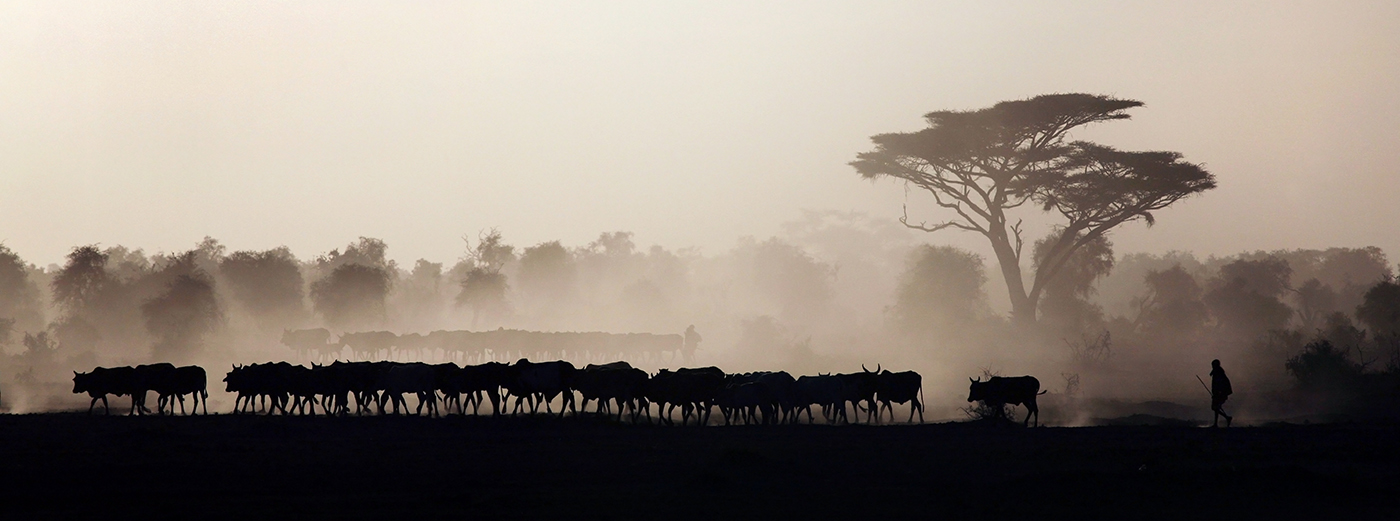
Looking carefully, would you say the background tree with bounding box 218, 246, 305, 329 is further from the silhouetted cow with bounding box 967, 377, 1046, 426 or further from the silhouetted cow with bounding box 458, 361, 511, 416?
the silhouetted cow with bounding box 967, 377, 1046, 426

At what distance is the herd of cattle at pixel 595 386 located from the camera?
110 ft

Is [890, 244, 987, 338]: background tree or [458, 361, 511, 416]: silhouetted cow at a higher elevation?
[890, 244, 987, 338]: background tree

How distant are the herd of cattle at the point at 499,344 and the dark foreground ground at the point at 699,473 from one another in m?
46.2

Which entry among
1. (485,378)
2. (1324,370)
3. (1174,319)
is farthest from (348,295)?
(1324,370)

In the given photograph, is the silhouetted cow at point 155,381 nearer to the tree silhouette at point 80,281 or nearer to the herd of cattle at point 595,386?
the herd of cattle at point 595,386

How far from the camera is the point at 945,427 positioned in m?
31.0

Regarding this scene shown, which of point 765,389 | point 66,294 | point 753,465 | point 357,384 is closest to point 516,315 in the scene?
point 66,294

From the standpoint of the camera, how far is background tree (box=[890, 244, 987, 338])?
73.7 m

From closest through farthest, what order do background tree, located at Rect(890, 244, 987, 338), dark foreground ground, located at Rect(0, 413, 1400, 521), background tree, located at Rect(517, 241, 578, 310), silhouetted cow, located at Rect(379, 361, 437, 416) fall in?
dark foreground ground, located at Rect(0, 413, 1400, 521) → silhouetted cow, located at Rect(379, 361, 437, 416) → background tree, located at Rect(890, 244, 987, 338) → background tree, located at Rect(517, 241, 578, 310)

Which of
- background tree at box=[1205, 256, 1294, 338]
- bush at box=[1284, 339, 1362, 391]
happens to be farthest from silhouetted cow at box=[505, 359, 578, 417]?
background tree at box=[1205, 256, 1294, 338]

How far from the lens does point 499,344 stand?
250 ft

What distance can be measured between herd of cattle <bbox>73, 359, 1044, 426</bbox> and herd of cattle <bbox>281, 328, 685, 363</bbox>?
118 ft

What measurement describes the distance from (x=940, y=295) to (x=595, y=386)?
4674 cm

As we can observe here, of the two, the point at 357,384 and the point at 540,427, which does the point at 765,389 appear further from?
the point at 357,384
